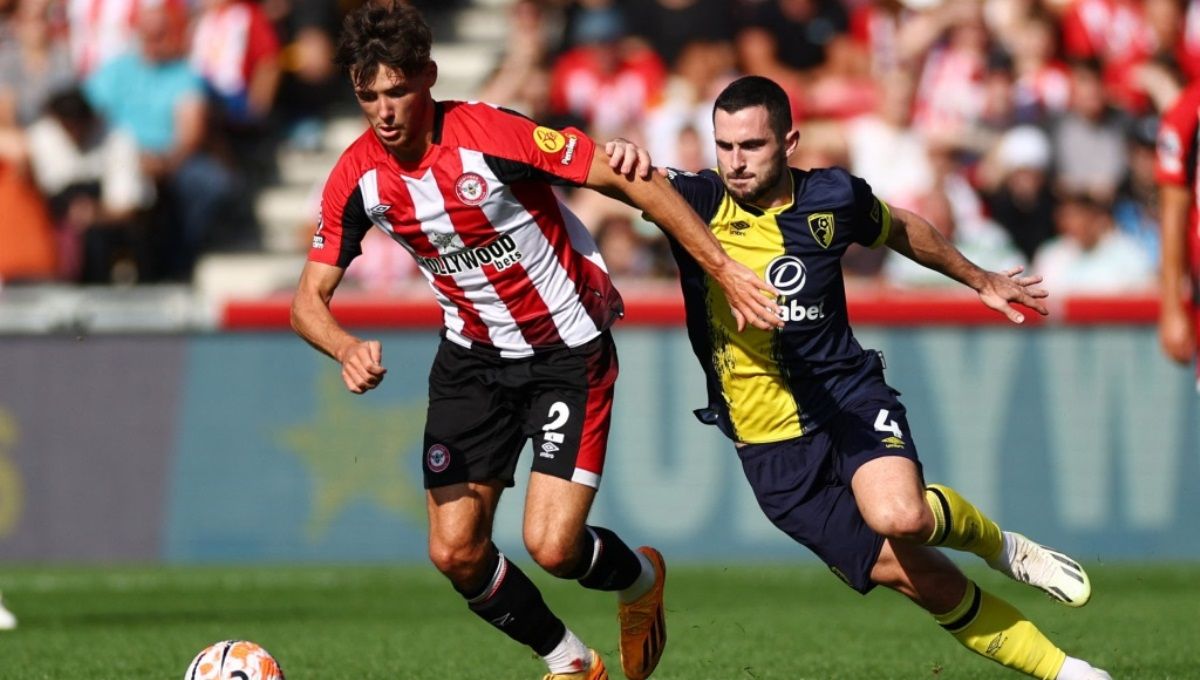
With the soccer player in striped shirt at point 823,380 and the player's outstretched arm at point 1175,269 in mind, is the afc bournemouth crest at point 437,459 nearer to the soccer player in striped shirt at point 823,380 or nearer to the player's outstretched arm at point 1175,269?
the soccer player in striped shirt at point 823,380

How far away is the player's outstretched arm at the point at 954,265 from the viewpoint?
727cm

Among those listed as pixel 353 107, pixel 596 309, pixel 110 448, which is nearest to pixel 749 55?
pixel 353 107

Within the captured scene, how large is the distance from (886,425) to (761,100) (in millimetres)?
1266

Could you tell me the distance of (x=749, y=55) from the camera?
16.9 meters

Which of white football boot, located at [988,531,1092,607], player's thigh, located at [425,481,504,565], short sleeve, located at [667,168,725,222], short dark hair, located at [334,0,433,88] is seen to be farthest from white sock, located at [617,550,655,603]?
short dark hair, located at [334,0,433,88]

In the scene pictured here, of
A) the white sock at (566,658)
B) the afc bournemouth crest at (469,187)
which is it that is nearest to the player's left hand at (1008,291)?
the afc bournemouth crest at (469,187)

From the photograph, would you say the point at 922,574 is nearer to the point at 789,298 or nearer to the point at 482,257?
→ the point at 789,298

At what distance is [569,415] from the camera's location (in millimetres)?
7441

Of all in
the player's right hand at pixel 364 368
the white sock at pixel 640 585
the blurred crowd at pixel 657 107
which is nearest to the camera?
the player's right hand at pixel 364 368

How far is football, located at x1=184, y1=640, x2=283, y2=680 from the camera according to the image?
6730mm

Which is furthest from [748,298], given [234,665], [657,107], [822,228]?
[657,107]

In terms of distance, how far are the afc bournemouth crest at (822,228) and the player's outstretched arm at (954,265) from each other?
258 mm

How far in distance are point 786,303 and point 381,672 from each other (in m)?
2.35

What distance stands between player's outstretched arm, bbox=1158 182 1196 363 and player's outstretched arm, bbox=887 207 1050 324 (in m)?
0.90
